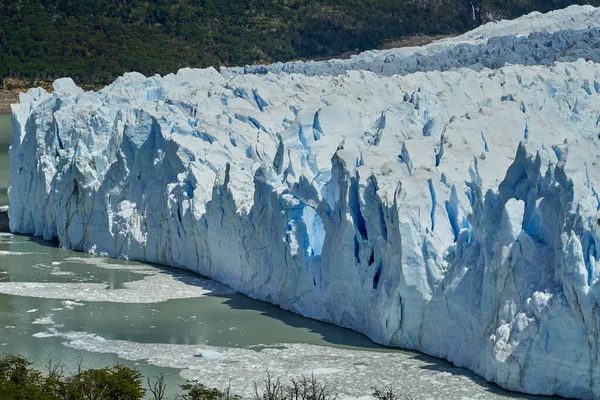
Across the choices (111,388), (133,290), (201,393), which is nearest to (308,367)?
(201,393)

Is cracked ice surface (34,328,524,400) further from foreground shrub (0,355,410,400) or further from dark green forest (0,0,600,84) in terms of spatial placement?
dark green forest (0,0,600,84)

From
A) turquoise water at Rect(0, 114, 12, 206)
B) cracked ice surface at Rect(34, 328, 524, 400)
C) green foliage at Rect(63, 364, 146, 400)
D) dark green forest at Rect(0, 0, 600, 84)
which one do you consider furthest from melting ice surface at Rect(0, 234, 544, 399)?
dark green forest at Rect(0, 0, 600, 84)

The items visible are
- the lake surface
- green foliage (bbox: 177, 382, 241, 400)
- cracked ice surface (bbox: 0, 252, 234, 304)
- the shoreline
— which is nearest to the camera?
green foliage (bbox: 177, 382, 241, 400)

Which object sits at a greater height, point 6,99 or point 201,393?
point 6,99

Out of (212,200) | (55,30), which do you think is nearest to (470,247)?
(212,200)

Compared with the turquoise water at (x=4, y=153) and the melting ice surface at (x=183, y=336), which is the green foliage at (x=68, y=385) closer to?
the melting ice surface at (x=183, y=336)

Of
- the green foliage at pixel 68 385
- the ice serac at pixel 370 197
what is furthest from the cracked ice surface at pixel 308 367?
the green foliage at pixel 68 385

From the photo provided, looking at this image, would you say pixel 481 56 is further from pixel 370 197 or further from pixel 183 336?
pixel 183 336
